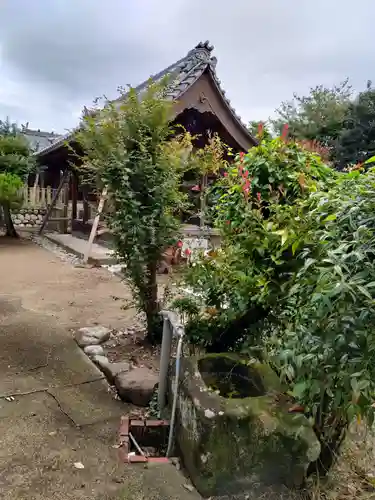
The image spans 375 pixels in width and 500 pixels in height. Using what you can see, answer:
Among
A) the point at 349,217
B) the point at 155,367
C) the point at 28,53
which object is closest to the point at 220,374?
the point at 155,367

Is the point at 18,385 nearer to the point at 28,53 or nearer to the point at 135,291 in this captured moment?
the point at 135,291

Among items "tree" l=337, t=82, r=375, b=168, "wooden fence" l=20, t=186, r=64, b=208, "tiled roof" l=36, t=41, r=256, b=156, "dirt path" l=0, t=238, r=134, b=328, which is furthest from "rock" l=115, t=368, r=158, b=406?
"tree" l=337, t=82, r=375, b=168

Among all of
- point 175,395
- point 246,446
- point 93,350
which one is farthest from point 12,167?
point 246,446

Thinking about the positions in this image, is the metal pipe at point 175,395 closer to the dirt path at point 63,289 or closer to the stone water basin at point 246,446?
the stone water basin at point 246,446

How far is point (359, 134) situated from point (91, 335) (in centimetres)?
1165

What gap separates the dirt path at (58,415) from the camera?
2012mm

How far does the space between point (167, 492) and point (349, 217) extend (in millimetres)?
1675

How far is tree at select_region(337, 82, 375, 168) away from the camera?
12.1m

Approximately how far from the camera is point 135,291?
12.1ft

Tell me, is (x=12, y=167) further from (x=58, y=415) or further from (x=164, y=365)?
(x=164, y=365)

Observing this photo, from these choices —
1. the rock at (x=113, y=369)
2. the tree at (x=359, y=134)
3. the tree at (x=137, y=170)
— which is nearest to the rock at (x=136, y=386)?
the rock at (x=113, y=369)

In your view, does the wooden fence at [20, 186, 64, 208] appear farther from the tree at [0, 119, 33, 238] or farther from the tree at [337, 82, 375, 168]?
the tree at [337, 82, 375, 168]

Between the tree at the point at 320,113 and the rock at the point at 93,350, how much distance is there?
33.4 feet

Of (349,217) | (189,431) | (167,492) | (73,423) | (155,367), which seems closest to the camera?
(349,217)
